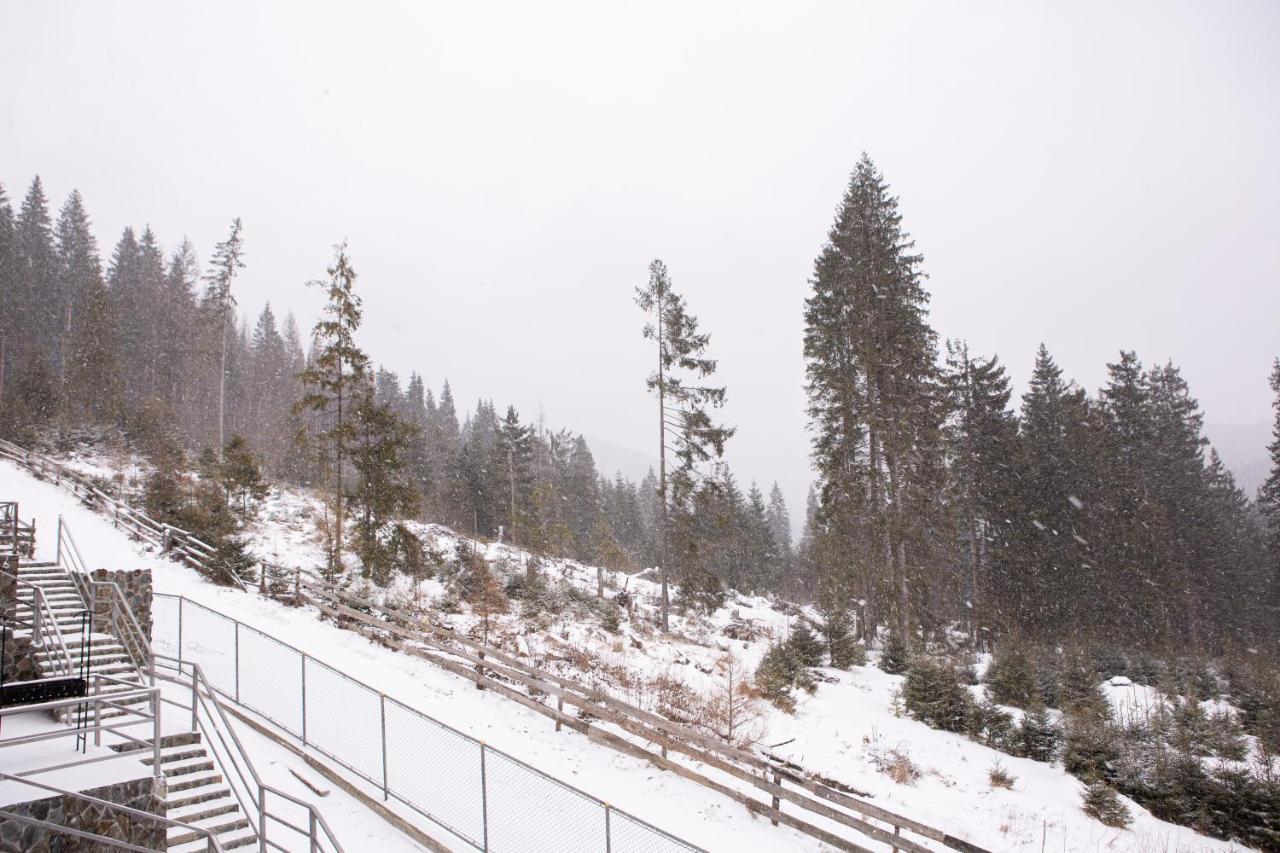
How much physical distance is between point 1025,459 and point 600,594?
88.5ft

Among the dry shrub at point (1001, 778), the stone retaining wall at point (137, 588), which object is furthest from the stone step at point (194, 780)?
the dry shrub at point (1001, 778)

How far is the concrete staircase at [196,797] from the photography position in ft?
27.5

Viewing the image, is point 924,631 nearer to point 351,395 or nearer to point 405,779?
point 405,779

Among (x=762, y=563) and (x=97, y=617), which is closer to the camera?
(x=97, y=617)

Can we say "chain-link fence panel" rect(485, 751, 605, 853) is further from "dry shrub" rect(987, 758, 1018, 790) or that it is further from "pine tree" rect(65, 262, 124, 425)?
"pine tree" rect(65, 262, 124, 425)

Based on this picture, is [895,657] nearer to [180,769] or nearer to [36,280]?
[180,769]

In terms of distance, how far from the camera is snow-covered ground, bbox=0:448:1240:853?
445 inches

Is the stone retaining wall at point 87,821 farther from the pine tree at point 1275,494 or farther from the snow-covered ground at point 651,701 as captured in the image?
the pine tree at point 1275,494

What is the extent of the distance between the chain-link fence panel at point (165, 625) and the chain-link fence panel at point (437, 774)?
7.35 m

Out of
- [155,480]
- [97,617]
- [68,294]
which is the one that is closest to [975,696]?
[97,617]

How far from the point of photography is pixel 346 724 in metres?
12.0

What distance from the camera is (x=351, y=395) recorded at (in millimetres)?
24969

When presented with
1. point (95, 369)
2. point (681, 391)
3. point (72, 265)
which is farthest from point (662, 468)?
point (72, 265)

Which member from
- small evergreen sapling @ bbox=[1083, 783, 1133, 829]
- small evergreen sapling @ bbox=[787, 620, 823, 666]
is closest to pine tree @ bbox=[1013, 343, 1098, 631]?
small evergreen sapling @ bbox=[787, 620, 823, 666]
